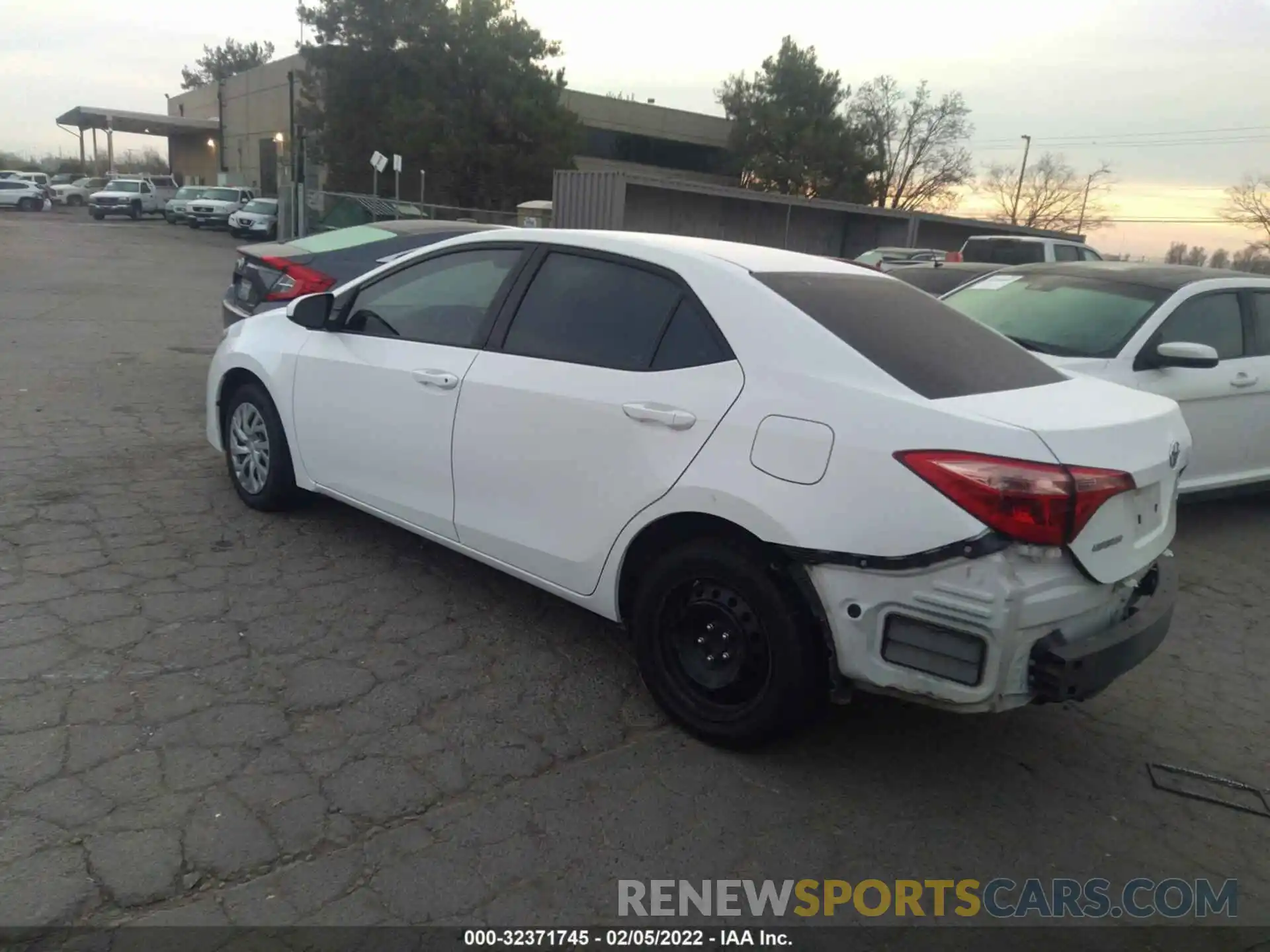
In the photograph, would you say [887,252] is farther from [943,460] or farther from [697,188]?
[943,460]

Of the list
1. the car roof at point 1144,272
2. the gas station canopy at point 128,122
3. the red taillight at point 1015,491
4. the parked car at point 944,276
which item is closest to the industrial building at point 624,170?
the gas station canopy at point 128,122

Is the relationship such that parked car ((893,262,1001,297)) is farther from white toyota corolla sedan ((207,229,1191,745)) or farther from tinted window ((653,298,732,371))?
tinted window ((653,298,732,371))

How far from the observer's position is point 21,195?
42219mm

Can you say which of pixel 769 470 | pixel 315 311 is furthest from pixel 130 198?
pixel 769 470

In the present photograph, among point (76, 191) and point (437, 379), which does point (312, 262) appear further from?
point (76, 191)

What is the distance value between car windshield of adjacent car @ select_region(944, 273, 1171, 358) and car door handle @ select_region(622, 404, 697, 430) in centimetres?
290

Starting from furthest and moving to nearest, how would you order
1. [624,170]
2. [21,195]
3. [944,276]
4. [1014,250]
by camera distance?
1. [624,170]
2. [21,195]
3. [1014,250]
4. [944,276]

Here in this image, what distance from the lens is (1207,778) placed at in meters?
3.39

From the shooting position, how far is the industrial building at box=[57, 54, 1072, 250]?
2334cm

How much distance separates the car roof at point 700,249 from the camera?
11.5 ft

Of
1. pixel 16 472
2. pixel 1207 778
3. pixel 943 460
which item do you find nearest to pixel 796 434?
pixel 943 460

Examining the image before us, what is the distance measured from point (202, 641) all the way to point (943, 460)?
2.78m

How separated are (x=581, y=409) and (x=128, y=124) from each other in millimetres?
67886

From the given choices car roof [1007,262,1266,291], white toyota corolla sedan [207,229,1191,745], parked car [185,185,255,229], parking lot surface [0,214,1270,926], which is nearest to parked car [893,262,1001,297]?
car roof [1007,262,1266,291]
